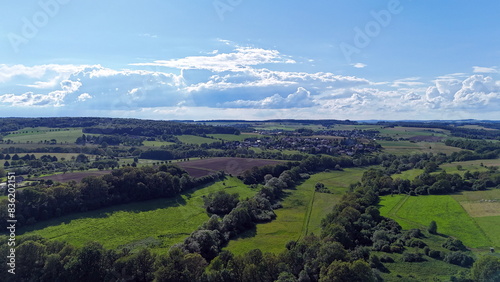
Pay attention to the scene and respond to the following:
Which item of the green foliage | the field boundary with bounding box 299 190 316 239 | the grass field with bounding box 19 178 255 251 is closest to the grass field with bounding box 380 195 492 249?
the field boundary with bounding box 299 190 316 239

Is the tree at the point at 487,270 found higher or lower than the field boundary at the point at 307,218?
higher

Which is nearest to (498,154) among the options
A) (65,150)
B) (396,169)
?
(396,169)

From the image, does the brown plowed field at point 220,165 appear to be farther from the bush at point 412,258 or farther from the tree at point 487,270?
the tree at point 487,270

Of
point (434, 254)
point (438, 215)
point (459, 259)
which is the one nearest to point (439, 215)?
point (438, 215)

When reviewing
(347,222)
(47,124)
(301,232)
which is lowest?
(301,232)

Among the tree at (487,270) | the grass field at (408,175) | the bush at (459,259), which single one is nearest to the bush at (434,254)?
the bush at (459,259)

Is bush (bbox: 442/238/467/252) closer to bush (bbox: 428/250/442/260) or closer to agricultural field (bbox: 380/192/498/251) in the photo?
agricultural field (bbox: 380/192/498/251)

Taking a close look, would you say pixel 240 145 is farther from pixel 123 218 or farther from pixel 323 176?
pixel 123 218
